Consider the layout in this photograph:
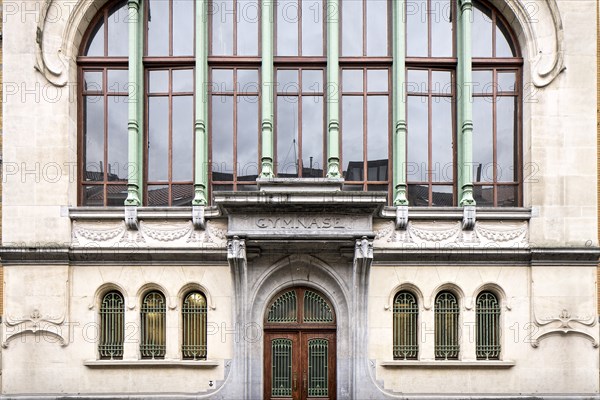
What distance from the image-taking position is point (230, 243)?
16094mm

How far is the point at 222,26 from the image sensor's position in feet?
58.7

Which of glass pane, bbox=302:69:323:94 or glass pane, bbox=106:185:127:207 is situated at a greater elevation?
glass pane, bbox=302:69:323:94

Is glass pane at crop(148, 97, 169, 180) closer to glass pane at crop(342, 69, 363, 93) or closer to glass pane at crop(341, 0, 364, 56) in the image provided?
glass pane at crop(342, 69, 363, 93)

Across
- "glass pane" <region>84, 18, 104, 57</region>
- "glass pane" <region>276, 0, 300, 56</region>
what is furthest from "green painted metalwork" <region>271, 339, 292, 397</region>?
"glass pane" <region>84, 18, 104, 57</region>

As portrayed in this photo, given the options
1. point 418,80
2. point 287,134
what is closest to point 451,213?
point 418,80

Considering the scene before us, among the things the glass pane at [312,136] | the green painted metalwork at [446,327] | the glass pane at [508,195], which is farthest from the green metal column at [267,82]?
the glass pane at [508,195]

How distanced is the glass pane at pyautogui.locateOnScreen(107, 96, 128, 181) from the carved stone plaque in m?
3.49

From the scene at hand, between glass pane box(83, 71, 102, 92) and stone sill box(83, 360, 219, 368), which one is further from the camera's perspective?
glass pane box(83, 71, 102, 92)

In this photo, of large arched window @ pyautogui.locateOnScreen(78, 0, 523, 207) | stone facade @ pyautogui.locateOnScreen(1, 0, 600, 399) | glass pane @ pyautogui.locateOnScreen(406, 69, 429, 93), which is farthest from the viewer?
glass pane @ pyautogui.locateOnScreen(406, 69, 429, 93)

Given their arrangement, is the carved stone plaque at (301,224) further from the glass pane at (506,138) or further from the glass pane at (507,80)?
the glass pane at (507,80)

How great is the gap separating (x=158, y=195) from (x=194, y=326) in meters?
3.44

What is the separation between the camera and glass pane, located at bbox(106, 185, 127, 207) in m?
17.4

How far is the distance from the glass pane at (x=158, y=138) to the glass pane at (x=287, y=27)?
332cm

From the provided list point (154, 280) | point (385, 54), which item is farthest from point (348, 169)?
point (154, 280)
